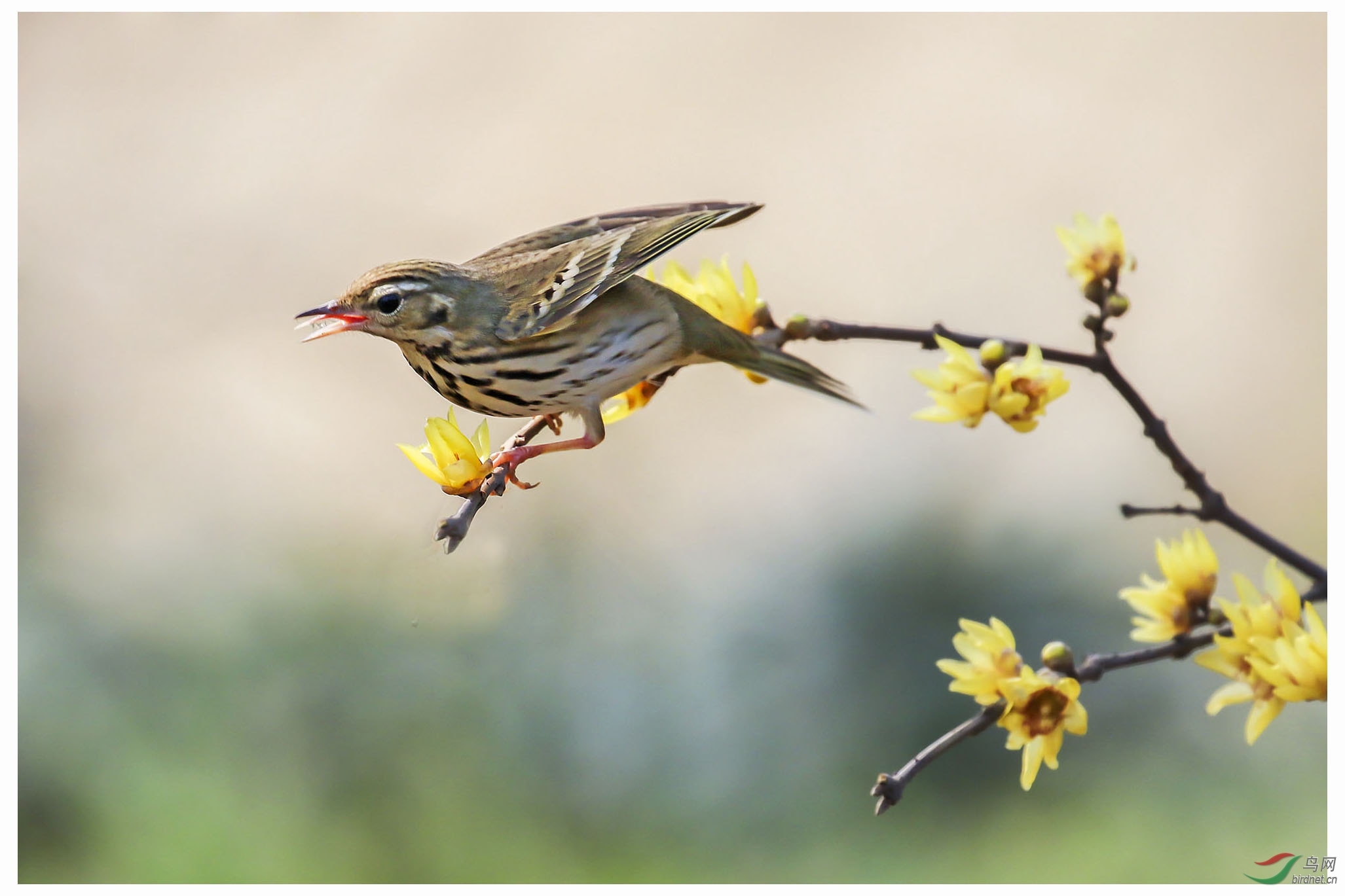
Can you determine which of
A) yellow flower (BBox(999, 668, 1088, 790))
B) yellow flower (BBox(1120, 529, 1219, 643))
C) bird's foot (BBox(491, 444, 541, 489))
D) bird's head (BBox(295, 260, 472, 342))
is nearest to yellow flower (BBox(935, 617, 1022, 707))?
yellow flower (BBox(999, 668, 1088, 790))

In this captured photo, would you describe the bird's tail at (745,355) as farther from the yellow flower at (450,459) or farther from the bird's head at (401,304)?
the yellow flower at (450,459)

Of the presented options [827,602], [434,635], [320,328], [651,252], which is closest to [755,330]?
[651,252]

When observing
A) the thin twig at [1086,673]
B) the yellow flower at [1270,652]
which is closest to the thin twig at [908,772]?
the thin twig at [1086,673]

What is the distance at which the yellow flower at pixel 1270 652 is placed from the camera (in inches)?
34.6

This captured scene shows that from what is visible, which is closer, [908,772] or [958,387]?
[908,772]

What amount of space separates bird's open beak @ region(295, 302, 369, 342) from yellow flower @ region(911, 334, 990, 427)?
1.80ft

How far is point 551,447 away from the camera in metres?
1.27

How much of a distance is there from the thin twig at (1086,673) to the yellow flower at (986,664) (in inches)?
0.6

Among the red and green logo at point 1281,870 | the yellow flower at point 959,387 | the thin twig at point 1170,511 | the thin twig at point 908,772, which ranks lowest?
the red and green logo at point 1281,870

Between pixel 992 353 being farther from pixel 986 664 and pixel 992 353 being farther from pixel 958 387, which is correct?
pixel 986 664

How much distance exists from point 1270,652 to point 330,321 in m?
0.89

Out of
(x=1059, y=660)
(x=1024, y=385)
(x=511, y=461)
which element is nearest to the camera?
(x=1059, y=660)

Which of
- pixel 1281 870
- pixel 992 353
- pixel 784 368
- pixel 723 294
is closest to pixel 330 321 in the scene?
pixel 723 294

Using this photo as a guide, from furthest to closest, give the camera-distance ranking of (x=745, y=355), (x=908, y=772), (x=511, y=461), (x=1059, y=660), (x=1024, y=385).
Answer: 1. (x=745, y=355)
2. (x=511, y=461)
3. (x=1024, y=385)
4. (x=1059, y=660)
5. (x=908, y=772)
